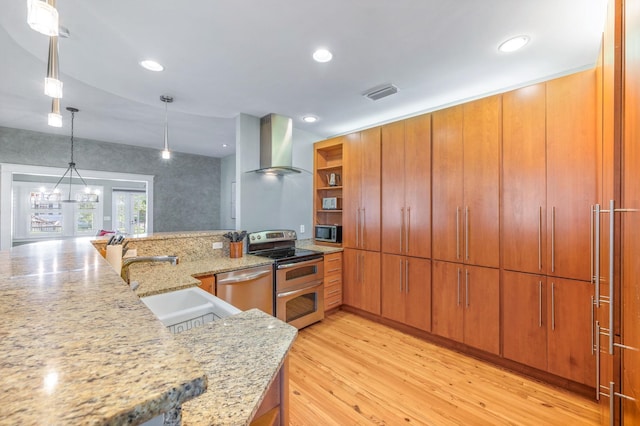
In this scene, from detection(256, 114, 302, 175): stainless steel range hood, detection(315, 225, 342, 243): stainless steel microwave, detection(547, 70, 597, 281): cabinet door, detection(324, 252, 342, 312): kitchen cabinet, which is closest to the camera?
detection(547, 70, 597, 281): cabinet door

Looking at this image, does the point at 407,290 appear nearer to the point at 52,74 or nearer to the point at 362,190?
the point at 362,190

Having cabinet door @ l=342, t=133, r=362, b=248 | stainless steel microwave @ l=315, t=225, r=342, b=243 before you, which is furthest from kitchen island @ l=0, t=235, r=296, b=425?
stainless steel microwave @ l=315, t=225, r=342, b=243

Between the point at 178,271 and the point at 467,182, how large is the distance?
8.88 ft

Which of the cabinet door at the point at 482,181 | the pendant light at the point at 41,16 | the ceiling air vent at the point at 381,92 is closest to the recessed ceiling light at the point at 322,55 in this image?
the ceiling air vent at the point at 381,92

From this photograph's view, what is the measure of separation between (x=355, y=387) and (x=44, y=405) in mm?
2196

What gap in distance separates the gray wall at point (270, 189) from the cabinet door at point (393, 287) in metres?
1.44

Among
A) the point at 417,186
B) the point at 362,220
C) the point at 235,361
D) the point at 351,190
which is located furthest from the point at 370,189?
the point at 235,361

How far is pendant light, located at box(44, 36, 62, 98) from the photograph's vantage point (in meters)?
1.02

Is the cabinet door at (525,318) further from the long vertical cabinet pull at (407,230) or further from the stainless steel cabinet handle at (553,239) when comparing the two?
the long vertical cabinet pull at (407,230)

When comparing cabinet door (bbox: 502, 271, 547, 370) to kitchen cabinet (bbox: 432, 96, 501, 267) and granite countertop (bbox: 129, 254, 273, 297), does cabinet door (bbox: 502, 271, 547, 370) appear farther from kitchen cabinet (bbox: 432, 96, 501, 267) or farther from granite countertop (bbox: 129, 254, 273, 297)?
granite countertop (bbox: 129, 254, 273, 297)

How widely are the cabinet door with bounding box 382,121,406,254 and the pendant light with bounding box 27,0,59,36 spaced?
2793mm

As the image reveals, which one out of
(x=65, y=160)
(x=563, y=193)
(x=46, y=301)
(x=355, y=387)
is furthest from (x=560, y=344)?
(x=65, y=160)

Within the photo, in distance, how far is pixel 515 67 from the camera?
7.32 ft

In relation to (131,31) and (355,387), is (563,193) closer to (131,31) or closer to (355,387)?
(355,387)
